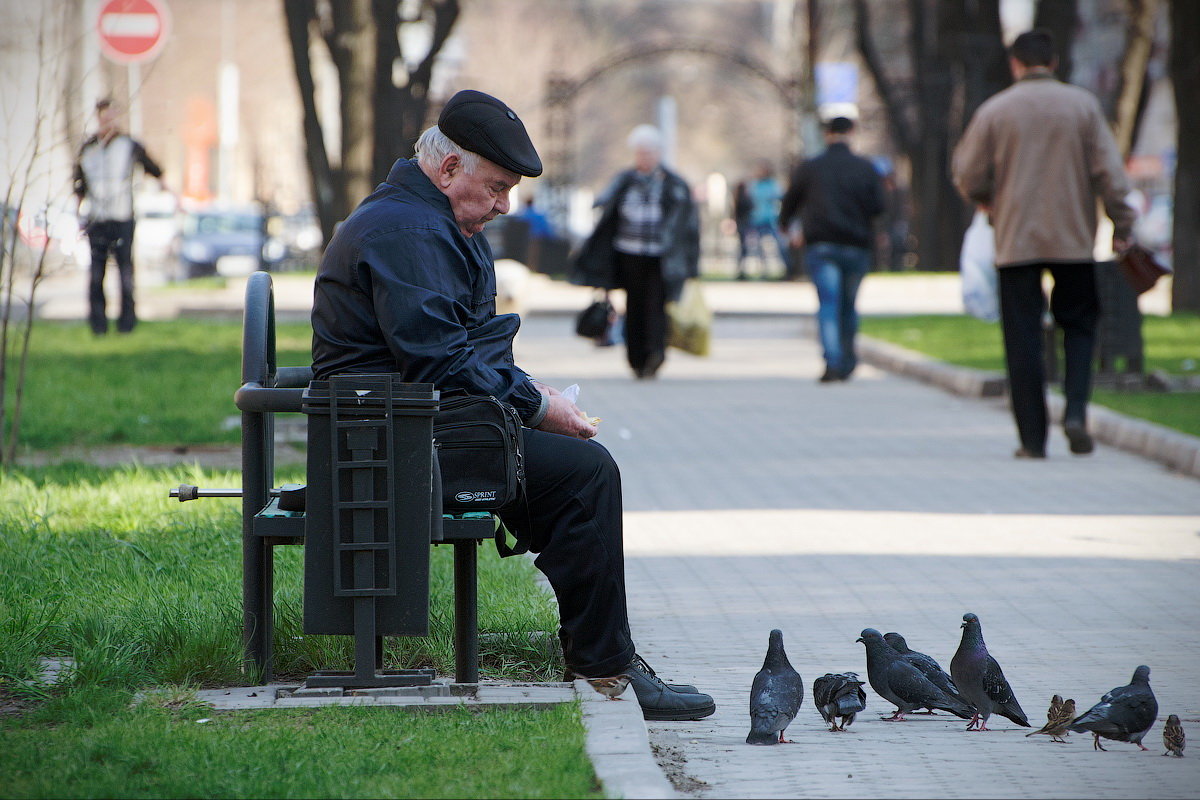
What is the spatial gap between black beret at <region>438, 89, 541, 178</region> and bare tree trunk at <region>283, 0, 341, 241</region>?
50.1 feet

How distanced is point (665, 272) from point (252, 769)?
10983 mm

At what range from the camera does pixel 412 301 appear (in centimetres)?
451

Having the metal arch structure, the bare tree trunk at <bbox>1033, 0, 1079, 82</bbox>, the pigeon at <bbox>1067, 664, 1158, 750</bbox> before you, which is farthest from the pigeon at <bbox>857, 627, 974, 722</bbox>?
the metal arch structure

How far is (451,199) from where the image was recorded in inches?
189

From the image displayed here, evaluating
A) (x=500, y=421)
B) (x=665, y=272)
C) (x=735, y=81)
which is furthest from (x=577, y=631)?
(x=735, y=81)

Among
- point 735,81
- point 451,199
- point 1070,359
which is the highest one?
point 735,81

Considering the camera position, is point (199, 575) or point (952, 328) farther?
point (952, 328)

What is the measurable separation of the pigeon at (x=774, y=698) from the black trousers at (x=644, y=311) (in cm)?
1016

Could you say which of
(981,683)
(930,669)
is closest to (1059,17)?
(930,669)

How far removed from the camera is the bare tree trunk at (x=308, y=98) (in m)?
20.1

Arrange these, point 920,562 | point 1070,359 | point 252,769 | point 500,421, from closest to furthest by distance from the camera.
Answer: point 252,769, point 500,421, point 920,562, point 1070,359

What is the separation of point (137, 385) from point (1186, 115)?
12412mm

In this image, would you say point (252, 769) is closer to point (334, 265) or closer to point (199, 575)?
point (334, 265)

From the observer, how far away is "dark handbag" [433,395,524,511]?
15.1ft
